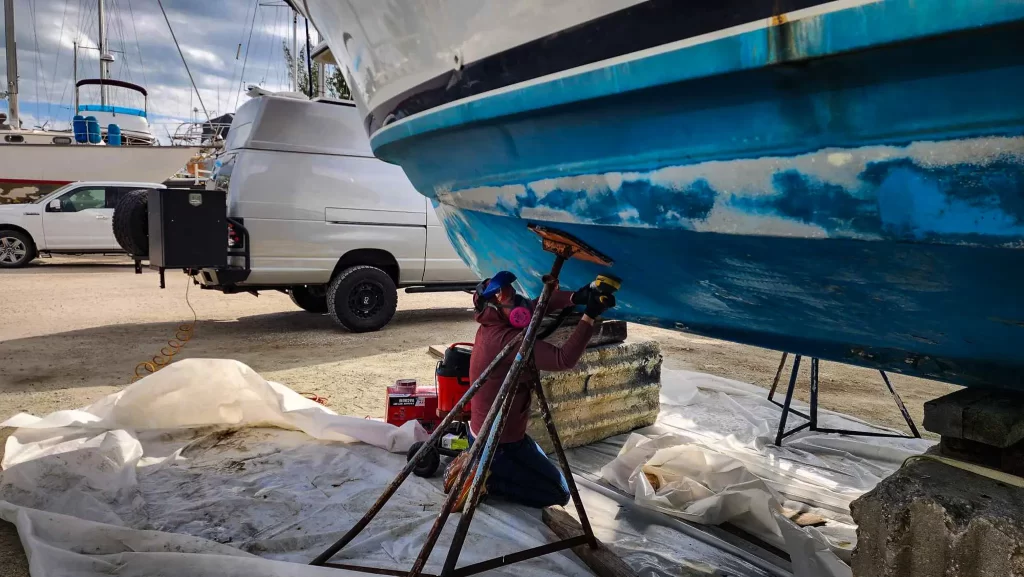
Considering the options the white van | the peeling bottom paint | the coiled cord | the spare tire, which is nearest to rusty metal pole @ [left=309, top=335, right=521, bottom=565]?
the peeling bottom paint

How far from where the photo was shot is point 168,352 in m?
5.62

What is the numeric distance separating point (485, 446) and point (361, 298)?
15.2 ft

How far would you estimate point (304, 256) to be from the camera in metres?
5.80

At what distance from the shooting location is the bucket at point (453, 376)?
3.28m

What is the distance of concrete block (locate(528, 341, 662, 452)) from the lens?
3.50m

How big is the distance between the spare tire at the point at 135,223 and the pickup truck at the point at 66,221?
19.2ft

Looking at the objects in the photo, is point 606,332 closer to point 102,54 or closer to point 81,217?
point 81,217

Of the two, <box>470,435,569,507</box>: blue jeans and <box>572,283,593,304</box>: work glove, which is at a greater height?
<box>572,283,593,304</box>: work glove

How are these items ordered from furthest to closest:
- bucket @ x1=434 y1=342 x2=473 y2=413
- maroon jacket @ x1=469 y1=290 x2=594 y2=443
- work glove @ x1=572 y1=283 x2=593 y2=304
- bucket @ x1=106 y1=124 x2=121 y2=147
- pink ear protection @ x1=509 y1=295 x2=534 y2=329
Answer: bucket @ x1=106 y1=124 x2=121 y2=147, bucket @ x1=434 y1=342 x2=473 y2=413, pink ear protection @ x1=509 y1=295 x2=534 y2=329, maroon jacket @ x1=469 y1=290 x2=594 y2=443, work glove @ x1=572 y1=283 x2=593 y2=304

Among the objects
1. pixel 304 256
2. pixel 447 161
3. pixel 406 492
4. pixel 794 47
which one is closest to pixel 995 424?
pixel 794 47

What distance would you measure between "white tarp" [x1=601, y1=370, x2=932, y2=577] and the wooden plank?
1.25 ft

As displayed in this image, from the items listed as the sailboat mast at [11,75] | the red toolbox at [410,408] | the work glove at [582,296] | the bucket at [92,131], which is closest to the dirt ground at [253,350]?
the red toolbox at [410,408]

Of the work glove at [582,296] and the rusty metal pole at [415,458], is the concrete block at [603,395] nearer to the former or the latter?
the rusty metal pole at [415,458]

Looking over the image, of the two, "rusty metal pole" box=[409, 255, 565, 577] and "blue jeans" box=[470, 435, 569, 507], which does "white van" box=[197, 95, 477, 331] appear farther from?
"rusty metal pole" box=[409, 255, 565, 577]
